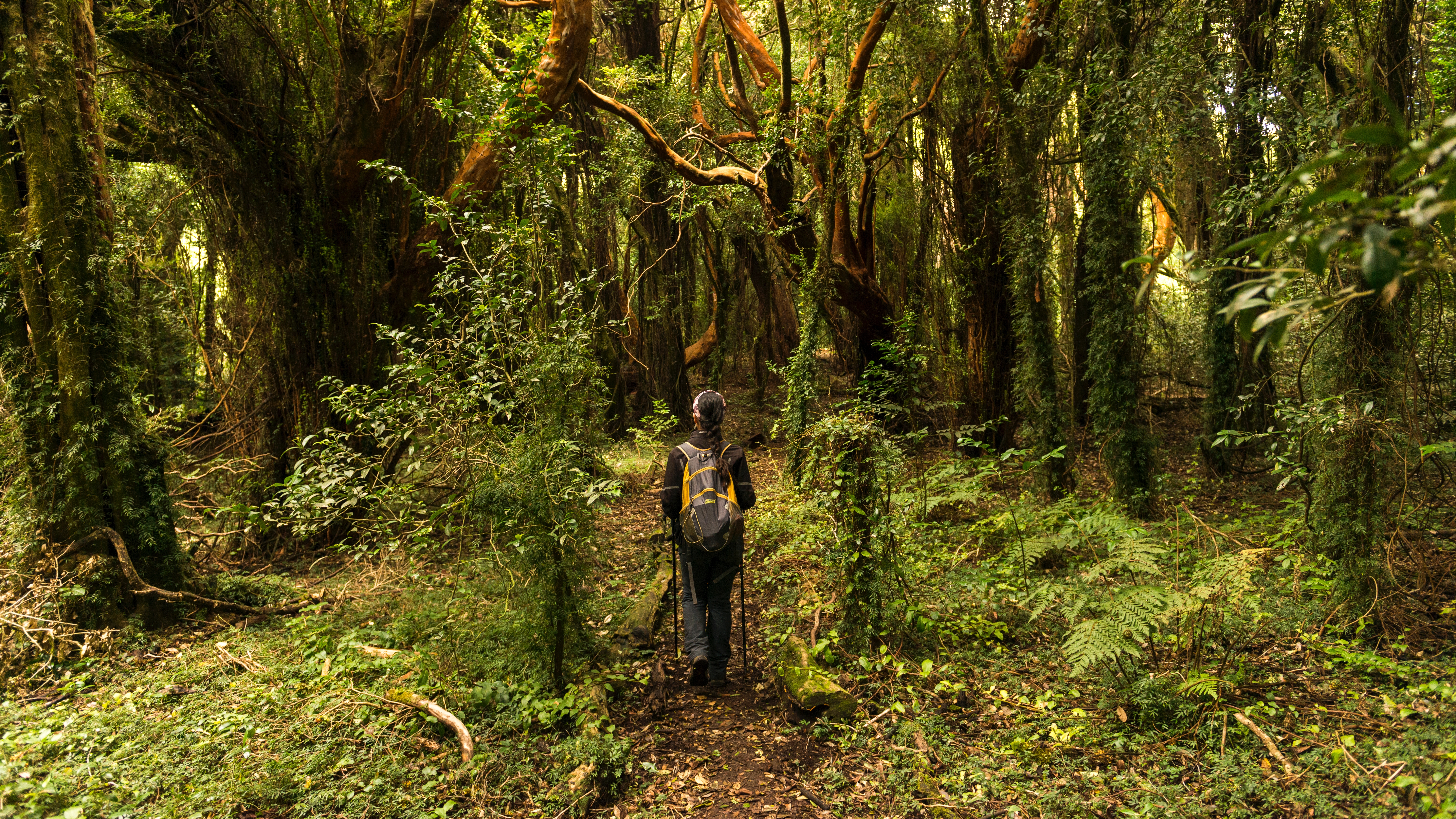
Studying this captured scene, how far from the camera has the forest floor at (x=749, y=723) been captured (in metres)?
3.33

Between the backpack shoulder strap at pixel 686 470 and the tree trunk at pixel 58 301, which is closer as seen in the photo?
the backpack shoulder strap at pixel 686 470

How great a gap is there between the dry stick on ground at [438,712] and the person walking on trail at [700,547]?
1.56 meters

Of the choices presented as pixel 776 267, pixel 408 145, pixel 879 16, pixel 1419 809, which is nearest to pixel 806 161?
pixel 879 16

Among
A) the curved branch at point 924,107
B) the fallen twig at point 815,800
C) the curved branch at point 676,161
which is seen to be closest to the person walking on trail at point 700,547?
the fallen twig at point 815,800

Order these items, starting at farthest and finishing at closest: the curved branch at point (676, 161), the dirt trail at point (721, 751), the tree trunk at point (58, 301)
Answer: the curved branch at point (676, 161)
the tree trunk at point (58, 301)
the dirt trail at point (721, 751)

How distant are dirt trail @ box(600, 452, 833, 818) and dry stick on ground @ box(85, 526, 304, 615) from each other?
3.58m

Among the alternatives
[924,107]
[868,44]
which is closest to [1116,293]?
[924,107]

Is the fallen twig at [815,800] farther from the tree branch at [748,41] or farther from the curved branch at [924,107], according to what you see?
the tree branch at [748,41]

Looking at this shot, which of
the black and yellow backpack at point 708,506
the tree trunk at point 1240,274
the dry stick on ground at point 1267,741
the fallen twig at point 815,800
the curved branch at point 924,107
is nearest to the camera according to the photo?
the dry stick on ground at point 1267,741

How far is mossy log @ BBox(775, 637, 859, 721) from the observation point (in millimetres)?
4379

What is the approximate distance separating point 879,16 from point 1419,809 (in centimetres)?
833

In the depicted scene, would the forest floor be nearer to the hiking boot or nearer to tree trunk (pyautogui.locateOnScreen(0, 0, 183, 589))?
the hiking boot

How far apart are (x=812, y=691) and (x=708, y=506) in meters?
1.32

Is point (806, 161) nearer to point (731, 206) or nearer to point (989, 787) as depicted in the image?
point (731, 206)
